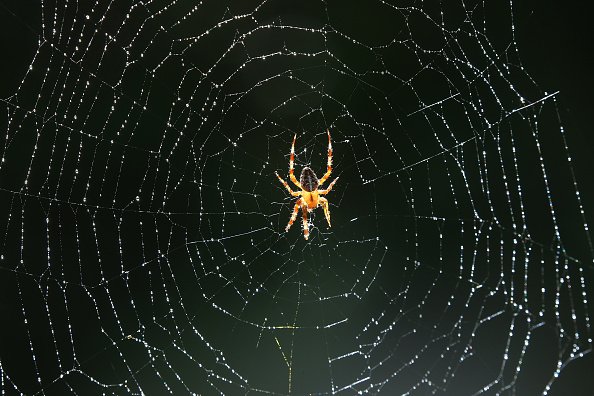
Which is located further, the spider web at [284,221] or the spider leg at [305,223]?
the spider web at [284,221]

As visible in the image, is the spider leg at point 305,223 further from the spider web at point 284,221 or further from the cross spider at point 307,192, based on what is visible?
the spider web at point 284,221

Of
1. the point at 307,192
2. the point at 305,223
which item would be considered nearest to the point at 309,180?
the point at 307,192

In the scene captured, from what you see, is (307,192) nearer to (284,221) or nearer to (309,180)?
(309,180)

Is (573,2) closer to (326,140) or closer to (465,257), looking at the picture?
(465,257)

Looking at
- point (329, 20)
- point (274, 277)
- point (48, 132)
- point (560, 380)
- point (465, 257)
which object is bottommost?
point (560, 380)

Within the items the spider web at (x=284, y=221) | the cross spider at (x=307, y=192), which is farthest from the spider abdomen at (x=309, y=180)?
the spider web at (x=284, y=221)

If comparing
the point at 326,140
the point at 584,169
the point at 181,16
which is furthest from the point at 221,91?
the point at 584,169
